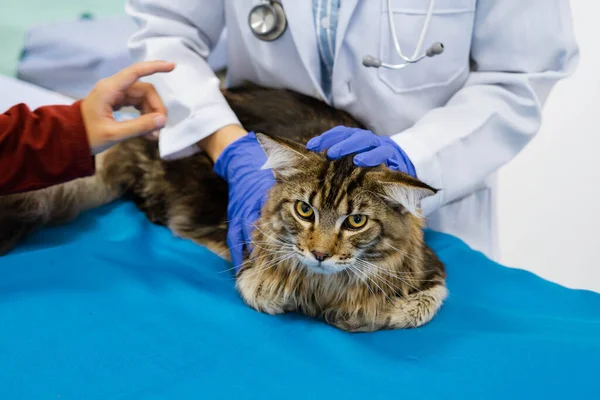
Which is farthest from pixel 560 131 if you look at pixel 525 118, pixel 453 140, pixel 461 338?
pixel 461 338

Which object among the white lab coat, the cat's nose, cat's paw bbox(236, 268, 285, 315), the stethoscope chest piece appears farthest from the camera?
the stethoscope chest piece

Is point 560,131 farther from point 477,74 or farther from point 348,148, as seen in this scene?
point 348,148

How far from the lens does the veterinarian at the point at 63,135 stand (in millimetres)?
1267

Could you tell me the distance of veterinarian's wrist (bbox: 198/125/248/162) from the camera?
4.85 feet

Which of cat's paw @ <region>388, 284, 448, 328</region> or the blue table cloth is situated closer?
the blue table cloth

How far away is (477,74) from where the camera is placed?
1.55 meters

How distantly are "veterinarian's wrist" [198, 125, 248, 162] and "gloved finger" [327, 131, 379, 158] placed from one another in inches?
17.1

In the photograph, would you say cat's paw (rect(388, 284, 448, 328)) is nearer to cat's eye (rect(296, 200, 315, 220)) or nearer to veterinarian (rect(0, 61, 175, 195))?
cat's eye (rect(296, 200, 315, 220))

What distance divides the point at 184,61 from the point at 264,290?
76cm

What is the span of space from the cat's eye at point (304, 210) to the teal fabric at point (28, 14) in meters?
1.70

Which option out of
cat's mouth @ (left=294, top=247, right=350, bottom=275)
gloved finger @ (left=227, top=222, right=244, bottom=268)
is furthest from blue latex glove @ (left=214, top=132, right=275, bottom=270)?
cat's mouth @ (left=294, top=247, right=350, bottom=275)

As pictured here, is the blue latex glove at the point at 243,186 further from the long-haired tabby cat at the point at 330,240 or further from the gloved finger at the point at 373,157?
the gloved finger at the point at 373,157

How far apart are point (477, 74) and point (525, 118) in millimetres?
176

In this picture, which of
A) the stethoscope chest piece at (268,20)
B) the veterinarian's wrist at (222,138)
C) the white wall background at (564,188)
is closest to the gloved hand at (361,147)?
the veterinarian's wrist at (222,138)
